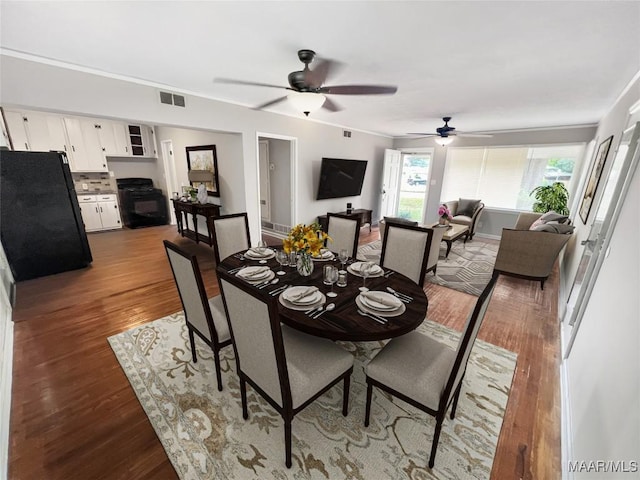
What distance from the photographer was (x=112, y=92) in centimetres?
268

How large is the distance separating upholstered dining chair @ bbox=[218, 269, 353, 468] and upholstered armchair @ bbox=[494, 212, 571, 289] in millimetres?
3090

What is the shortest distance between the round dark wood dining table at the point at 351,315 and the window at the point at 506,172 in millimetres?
5577

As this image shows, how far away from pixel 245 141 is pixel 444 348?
3758 mm

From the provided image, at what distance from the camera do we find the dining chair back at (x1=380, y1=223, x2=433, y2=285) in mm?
2193

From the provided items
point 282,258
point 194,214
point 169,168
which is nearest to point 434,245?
point 282,258

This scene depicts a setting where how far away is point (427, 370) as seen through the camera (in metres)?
1.41

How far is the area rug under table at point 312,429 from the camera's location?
4.49ft

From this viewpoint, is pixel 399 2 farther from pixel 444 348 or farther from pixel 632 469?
pixel 632 469

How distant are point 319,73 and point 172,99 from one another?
193 cm

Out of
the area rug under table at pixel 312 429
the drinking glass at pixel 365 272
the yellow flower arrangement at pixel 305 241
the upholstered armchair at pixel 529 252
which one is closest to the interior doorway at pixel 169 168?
the area rug under table at pixel 312 429

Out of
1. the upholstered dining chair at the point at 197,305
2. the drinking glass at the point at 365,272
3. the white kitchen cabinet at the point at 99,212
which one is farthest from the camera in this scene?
the white kitchen cabinet at the point at 99,212

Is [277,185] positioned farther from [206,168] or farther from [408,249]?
[408,249]

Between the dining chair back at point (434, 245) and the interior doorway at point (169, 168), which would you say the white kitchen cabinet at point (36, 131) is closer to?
the interior doorway at point (169, 168)

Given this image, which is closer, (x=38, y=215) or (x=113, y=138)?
(x=38, y=215)
